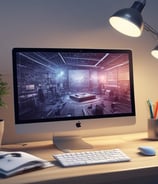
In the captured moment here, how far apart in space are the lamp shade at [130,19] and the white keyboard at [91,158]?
54 centimetres

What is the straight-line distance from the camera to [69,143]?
4.43 ft

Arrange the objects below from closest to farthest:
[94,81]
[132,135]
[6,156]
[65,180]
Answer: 1. [65,180]
2. [6,156]
3. [94,81]
4. [132,135]

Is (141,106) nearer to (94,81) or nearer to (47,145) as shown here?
(94,81)

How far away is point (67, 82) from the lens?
131cm

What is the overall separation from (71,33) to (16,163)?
84cm

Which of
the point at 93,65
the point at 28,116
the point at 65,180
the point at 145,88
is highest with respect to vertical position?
the point at 93,65

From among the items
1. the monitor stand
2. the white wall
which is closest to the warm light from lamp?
the white wall

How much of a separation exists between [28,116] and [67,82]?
0.23 m

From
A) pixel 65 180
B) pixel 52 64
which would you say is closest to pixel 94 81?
pixel 52 64

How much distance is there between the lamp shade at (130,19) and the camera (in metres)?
1.19

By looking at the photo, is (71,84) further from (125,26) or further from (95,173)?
(95,173)

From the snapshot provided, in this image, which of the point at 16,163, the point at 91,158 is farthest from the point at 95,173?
the point at 16,163

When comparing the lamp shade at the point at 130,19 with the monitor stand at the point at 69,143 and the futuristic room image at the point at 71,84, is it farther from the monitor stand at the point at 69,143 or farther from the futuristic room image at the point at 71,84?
the monitor stand at the point at 69,143

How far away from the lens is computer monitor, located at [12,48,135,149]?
1.26 meters
